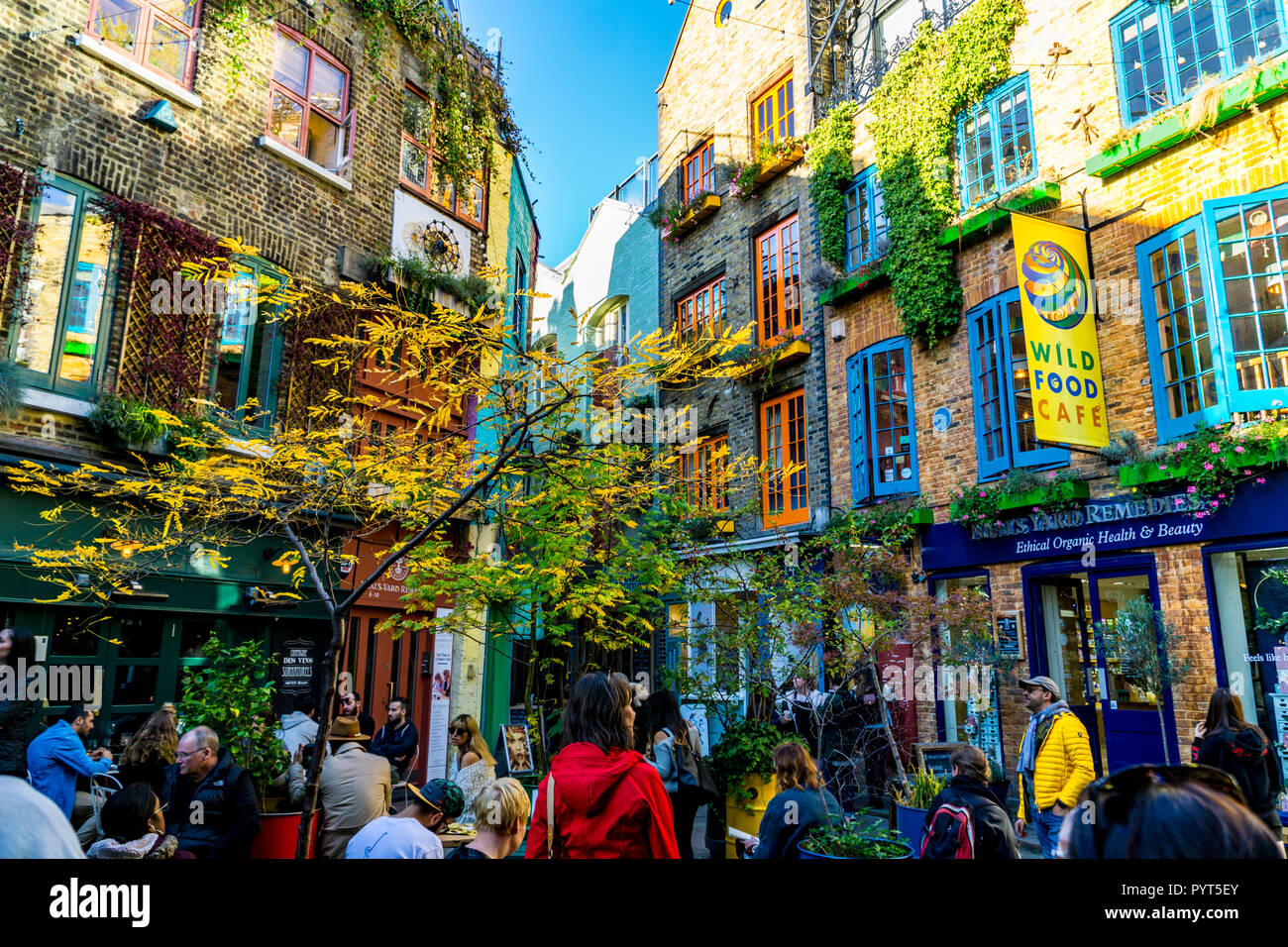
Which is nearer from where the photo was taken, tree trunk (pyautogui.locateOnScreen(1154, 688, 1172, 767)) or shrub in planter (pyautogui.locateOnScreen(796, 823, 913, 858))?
shrub in planter (pyautogui.locateOnScreen(796, 823, 913, 858))

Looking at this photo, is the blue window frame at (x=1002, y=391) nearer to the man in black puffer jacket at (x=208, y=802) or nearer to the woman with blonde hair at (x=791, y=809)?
the woman with blonde hair at (x=791, y=809)

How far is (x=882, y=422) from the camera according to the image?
1290 centimetres

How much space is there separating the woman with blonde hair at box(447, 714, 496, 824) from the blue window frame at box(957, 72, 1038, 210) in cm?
1014

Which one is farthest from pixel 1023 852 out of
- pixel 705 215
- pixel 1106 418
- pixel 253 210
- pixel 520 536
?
pixel 705 215

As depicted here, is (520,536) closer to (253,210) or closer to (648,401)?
(253,210)

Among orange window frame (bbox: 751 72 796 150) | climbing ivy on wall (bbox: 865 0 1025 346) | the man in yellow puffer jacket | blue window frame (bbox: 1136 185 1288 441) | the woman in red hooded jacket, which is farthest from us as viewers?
orange window frame (bbox: 751 72 796 150)

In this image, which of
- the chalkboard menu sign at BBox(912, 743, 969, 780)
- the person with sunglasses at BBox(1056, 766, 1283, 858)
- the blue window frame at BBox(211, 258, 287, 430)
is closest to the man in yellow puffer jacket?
the chalkboard menu sign at BBox(912, 743, 969, 780)

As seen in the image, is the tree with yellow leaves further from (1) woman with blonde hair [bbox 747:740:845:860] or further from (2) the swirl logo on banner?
(2) the swirl logo on banner

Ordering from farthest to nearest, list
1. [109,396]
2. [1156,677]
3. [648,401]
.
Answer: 1. [648,401]
2. [109,396]
3. [1156,677]

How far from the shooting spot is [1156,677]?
8.55m

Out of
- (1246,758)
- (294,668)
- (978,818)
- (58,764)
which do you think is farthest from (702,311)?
(978,818)

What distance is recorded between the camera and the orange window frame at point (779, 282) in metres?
15.3

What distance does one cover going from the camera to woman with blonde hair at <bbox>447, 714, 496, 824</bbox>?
677 centimetres
